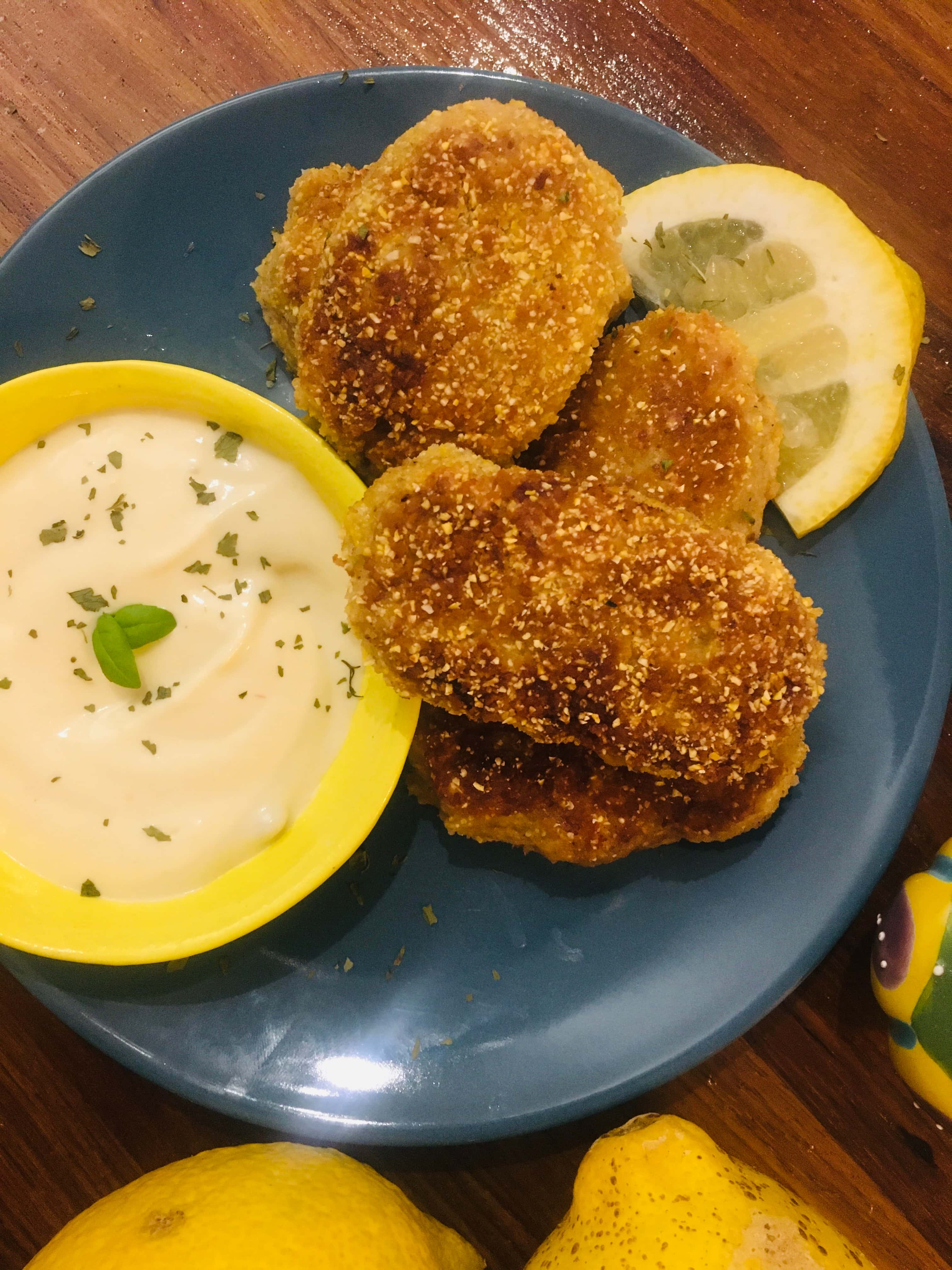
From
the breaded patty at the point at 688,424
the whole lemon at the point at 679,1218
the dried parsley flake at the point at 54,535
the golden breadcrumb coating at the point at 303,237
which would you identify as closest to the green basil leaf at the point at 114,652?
the dried parsley flake at the point at 54,535

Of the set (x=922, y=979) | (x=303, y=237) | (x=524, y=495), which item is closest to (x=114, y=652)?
(x=524, y=495)

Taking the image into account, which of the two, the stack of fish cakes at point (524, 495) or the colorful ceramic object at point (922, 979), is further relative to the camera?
the colorful ceramic object at point (922, 979)

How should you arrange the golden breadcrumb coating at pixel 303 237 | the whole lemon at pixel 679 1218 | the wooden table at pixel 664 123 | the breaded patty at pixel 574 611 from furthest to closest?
the wooden table at pixel 664 123, the golden breadcrumb coating at pixel 303 237, the whole lemon at pixel 679 1218, the breaded patty at pixel 574 611

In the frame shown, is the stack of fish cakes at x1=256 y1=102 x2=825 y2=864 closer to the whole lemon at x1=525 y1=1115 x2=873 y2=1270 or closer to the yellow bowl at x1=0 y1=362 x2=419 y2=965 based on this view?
the yellow bowl at x1=0 y1=362 x2=419 y2=965

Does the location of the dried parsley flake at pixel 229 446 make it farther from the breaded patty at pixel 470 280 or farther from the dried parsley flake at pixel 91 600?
the dried parsley flake at pixel 91 600

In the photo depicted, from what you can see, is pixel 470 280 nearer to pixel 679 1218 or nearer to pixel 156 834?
pixel 156 834

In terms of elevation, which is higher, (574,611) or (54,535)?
(54,535)

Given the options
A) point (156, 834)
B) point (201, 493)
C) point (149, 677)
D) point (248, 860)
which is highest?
point (201, 493)
